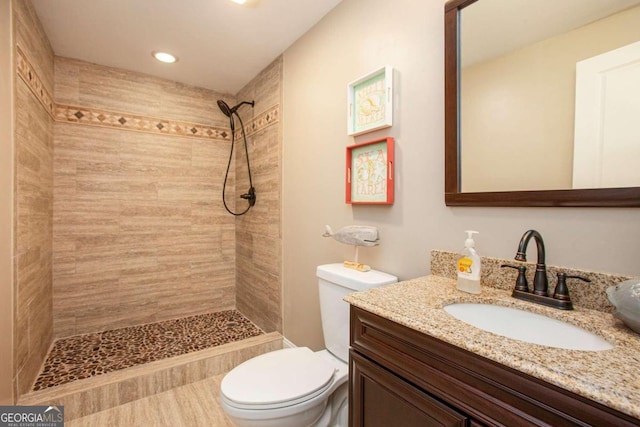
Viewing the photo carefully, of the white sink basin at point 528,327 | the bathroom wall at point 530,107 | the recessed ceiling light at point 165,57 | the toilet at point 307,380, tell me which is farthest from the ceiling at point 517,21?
the recessed ceiling light at point 165,57

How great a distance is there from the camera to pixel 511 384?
0.59 metres

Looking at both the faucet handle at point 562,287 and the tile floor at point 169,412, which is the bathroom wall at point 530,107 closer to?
the faucet handle at point 562,287

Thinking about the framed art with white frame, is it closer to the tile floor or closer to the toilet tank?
the toilet tank

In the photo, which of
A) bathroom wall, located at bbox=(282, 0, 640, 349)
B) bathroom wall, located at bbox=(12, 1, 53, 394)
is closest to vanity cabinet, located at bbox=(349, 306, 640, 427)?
bathroom wall, located at bbox=(282, 0, 640, 349)

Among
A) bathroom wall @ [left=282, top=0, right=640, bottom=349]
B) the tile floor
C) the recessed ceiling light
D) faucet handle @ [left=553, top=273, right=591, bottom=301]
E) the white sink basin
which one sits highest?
the recessed ceiling light

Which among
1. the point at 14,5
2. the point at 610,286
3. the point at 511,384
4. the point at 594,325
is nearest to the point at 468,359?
the point at 511,384

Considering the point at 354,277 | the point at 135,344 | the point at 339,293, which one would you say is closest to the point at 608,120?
the point at 354,277

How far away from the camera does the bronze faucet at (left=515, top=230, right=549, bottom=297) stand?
0.89 meters

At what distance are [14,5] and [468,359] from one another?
2.40m

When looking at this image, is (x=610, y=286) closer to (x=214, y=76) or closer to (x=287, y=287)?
(x=287, y=287)

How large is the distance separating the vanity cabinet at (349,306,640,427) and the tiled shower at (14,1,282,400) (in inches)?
57.2

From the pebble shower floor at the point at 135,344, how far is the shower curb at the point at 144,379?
0.15 m

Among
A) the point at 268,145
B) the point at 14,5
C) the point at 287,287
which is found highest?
the point at 14,5

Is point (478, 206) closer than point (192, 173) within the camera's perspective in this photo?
Yes
